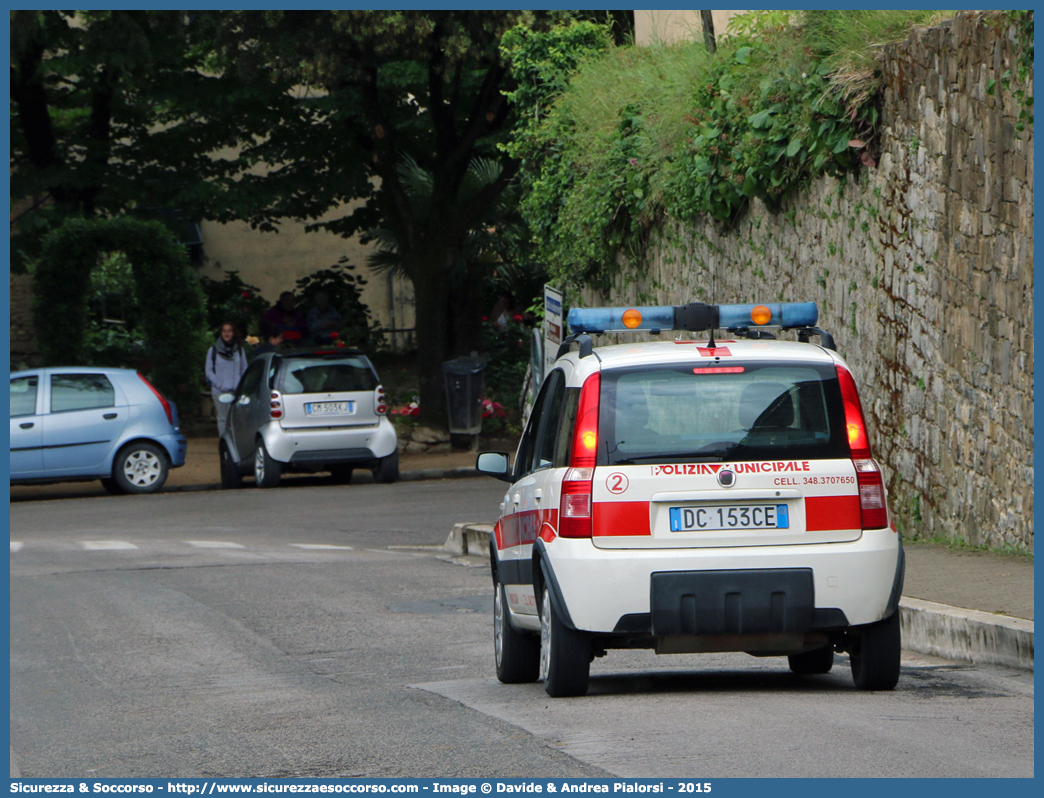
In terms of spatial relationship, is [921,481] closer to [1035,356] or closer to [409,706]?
[1035,356]

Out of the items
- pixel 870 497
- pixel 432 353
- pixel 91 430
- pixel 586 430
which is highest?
pixel 432 353

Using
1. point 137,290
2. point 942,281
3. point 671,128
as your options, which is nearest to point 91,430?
point 137,290

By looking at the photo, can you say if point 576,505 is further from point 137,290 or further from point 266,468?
point 137,290

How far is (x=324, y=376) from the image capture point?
20.2 m

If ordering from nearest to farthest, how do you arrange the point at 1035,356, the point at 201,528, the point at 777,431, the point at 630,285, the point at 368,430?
the point at 777,431 < the point at 1035,356 < the point at 201,528 < the point at 630,285 < the point at 368,430

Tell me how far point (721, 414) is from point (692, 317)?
2.13ft

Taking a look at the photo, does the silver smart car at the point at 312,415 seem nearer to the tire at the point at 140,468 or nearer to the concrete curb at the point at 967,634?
the tire at the point at 140,468

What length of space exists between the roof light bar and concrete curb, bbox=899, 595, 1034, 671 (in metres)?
1.81

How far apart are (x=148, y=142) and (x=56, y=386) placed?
11.0 metres

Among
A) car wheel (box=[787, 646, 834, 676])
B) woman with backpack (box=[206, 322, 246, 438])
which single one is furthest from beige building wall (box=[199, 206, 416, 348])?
car wheel (box=[787, 646, 834, 676])

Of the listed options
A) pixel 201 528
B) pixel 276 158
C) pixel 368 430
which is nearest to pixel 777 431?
pixel 201 528

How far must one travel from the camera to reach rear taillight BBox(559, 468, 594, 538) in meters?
6.43

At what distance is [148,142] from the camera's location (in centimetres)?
3002

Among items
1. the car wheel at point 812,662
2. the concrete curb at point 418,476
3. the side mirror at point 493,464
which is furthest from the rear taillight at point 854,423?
A: the concrete curb at point 418,476
